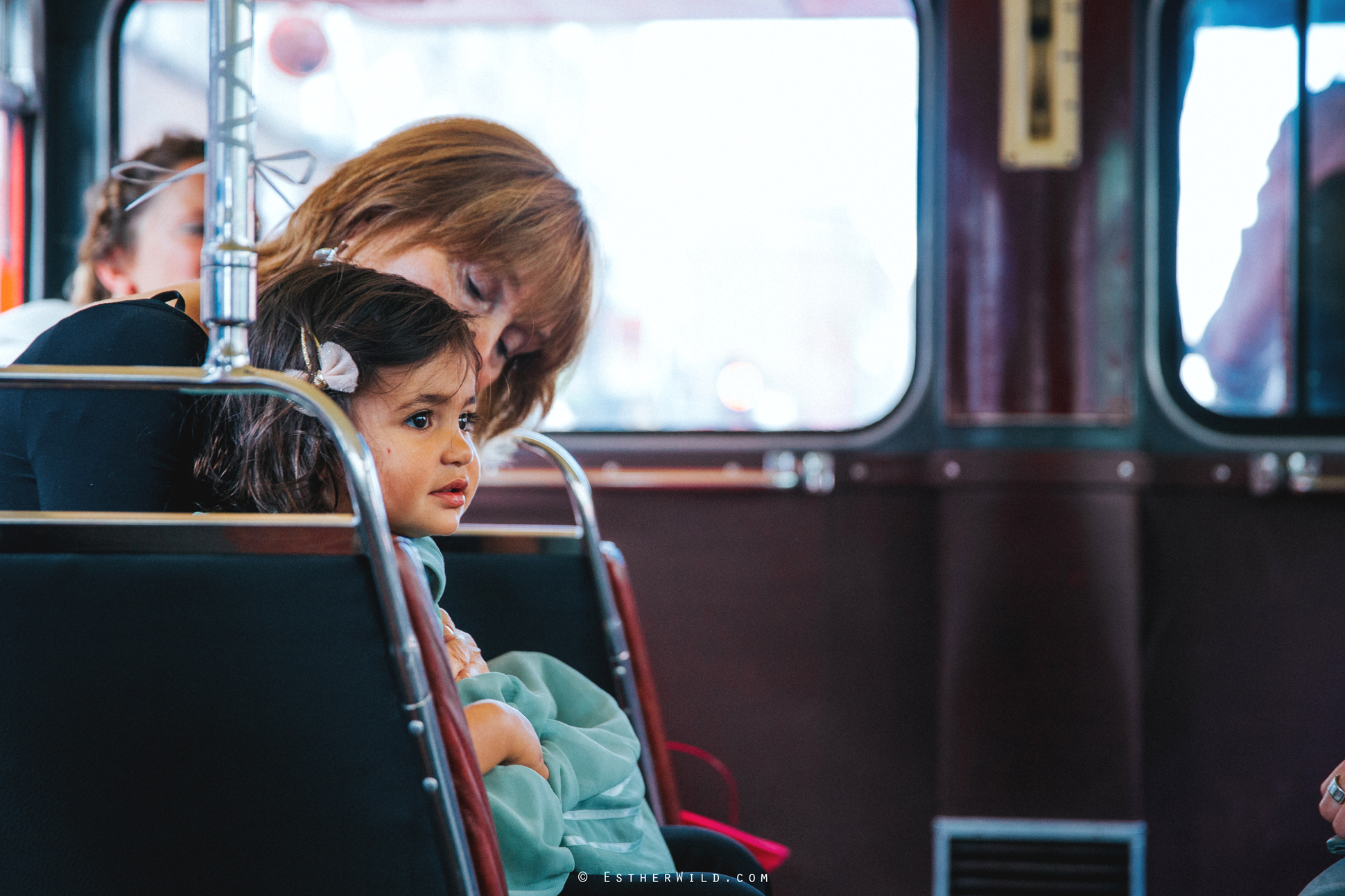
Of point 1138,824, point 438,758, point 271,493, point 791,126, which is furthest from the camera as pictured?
point 791,126

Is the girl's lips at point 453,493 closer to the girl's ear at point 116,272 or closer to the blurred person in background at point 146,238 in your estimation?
the blurred person in background at point 146,238

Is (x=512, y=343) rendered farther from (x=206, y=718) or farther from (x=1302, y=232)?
(x=1302, y=232)

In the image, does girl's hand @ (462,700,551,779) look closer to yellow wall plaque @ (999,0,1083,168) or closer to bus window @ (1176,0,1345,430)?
yellow wall plaque @ (999,0,1083,168)

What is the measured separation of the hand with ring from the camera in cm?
134

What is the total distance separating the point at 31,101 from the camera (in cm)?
255

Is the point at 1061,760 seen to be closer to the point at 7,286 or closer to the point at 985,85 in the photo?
the point at 985,85

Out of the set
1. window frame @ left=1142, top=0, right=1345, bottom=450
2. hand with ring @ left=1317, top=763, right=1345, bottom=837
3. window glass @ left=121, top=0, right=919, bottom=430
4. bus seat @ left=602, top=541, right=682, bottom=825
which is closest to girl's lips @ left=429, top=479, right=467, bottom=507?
bus seat @ left=602, top=541, right=682, bottom=825

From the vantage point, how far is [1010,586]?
7.11 feet

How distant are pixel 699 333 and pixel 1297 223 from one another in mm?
1120

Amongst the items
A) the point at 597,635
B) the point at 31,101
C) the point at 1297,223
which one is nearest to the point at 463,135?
the point at 597,635

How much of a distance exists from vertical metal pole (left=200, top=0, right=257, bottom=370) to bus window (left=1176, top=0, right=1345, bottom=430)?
182 cm

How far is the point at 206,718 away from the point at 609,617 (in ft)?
2.34

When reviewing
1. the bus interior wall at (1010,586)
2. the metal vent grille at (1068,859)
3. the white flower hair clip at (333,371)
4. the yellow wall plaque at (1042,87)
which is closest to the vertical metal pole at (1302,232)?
the bus interior wall at (1010,586)

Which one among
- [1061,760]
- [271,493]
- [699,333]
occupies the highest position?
[699,333]
